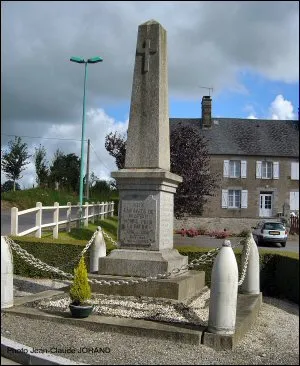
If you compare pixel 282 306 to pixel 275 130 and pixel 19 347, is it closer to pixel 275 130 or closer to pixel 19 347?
pixel 19 347

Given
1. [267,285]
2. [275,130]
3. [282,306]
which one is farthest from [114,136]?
[282,306]

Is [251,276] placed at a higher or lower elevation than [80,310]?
higher

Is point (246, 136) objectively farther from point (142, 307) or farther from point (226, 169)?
point (142, 307)

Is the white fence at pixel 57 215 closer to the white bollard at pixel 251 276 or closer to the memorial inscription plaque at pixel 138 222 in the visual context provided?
the memorial inscription plaque at pixel 138 222

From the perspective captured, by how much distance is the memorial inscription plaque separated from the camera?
8.09m

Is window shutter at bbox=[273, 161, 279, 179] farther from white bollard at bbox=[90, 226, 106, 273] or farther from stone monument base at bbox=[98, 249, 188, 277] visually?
stone monument base at bbox=[98, 249, 188, 277]

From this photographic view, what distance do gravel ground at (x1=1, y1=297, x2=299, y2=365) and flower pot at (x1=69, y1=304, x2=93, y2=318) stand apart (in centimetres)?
18

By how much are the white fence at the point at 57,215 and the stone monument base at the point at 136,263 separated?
6.75 m

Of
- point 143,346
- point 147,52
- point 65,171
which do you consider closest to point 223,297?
point 143,346

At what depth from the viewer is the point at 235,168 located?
44812 millimetres

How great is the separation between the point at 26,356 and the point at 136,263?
125 inches

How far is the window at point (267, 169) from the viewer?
4447cm

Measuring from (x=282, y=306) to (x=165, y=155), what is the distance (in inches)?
122

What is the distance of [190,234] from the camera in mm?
32406
